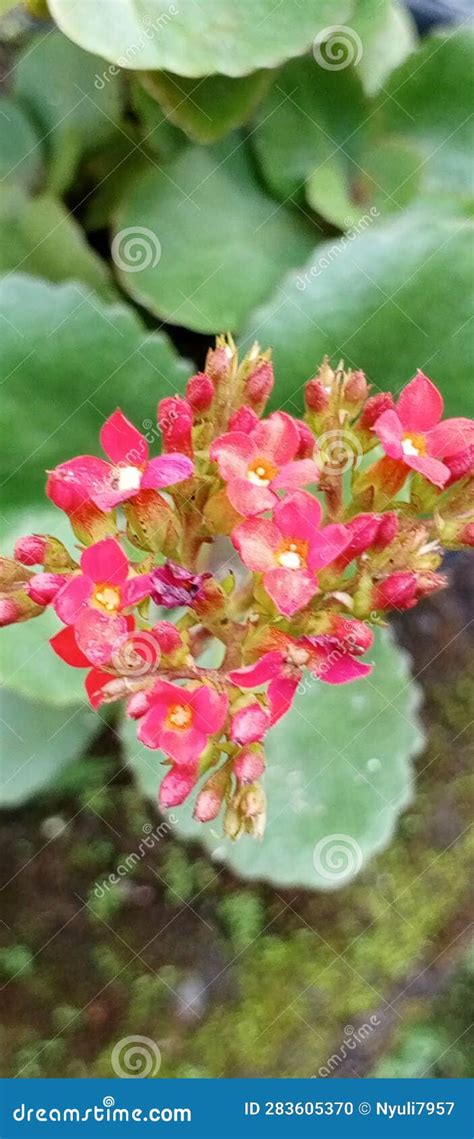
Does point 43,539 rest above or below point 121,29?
below

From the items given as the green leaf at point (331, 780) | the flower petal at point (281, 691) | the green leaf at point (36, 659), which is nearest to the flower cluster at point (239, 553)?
the flower petal at point (281, 691)

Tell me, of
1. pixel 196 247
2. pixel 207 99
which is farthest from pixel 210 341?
pixel 207 99

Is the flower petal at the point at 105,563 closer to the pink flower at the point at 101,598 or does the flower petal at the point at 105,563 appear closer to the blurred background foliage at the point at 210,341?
the pink flower at the point at 101,598

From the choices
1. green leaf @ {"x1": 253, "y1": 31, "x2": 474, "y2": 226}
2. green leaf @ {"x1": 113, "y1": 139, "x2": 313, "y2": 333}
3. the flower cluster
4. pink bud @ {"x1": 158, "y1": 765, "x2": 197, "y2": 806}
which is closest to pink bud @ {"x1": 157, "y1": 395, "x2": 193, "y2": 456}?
the flower cluster

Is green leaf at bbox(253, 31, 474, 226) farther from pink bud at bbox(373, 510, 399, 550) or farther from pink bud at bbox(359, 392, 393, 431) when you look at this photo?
pink bud at bbox(373, 510, 399, 550)

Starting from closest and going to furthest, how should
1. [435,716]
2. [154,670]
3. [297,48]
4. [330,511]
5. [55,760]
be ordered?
[154,670], [330,511], [297,48], [55,760], [435,716]

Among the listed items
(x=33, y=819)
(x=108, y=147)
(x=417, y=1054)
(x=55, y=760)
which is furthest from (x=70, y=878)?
(x=108, y=147)

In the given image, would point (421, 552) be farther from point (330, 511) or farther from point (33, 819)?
point (33, 819)
